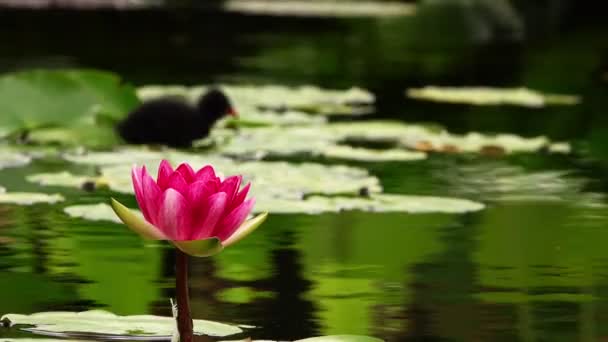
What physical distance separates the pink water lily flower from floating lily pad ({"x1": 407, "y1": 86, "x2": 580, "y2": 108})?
196 inches

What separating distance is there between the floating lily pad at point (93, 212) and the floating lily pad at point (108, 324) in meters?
1.09

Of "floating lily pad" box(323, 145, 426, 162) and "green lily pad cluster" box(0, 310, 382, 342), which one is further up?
"floating lily pad" box(323, 145, 426, 162)

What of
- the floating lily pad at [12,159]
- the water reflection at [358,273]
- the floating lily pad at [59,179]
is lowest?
the water reflection at [358,273]

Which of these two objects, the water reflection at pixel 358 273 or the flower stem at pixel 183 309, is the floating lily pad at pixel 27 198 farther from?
the flower stem at pixel 183 309

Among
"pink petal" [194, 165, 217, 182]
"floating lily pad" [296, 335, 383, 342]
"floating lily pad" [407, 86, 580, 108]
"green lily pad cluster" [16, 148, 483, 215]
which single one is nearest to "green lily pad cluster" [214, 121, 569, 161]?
"green lily pad cluster" [16, 148, 483, 215]

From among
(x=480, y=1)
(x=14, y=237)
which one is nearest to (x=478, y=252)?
(x=14, y=237)

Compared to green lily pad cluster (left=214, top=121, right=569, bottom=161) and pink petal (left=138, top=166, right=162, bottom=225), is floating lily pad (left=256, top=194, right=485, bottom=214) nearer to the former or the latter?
green lily pad cluster (left=214, top=121, right=569, bottom=161)

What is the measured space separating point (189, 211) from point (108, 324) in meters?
0.42

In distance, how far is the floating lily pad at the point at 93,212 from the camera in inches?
128

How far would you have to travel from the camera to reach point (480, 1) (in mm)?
11859

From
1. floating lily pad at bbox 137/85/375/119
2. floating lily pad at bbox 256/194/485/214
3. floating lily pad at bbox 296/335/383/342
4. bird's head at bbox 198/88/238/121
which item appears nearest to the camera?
floating lily pad at bbox 296/335/383/342

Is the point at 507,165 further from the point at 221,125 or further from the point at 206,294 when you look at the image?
the point at 206,294

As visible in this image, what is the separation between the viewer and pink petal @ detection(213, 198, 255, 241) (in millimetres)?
1718

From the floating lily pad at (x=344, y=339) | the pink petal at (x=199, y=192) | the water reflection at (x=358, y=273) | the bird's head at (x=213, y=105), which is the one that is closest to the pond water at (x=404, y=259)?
the water reflection at (x=358, y=273)
